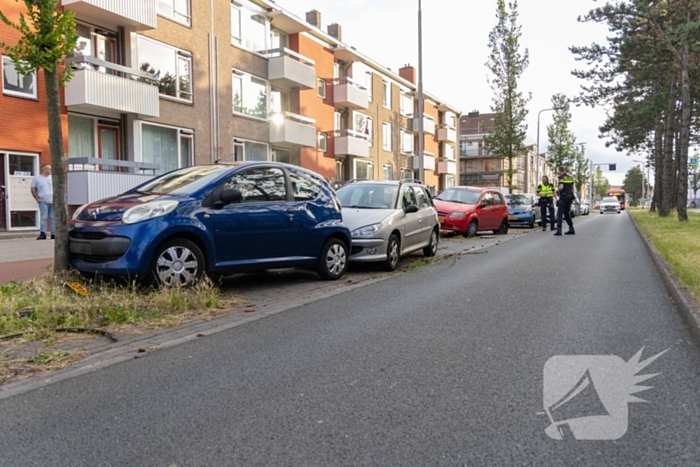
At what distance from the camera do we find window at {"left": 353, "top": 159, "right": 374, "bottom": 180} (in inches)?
1470

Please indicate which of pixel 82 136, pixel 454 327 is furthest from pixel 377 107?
pixel 454 327

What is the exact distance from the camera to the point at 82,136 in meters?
18.6

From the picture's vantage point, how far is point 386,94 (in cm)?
4344

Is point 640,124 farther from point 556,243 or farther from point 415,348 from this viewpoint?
point 415,348

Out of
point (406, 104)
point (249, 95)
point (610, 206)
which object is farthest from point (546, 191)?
point (610, 206)

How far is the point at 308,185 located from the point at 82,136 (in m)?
12.7

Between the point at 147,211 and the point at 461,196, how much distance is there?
Answer: 13885mm

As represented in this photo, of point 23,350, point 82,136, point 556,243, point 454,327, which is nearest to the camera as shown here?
point 23,350

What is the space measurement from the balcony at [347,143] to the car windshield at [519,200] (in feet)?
35.4

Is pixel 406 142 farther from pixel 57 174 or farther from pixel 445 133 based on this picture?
pixel 57 174

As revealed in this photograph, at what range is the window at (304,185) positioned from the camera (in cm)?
866

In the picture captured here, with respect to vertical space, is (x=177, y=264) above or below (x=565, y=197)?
below

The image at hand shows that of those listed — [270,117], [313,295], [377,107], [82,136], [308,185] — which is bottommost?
[313,295]

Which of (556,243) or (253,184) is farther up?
(253,184)
